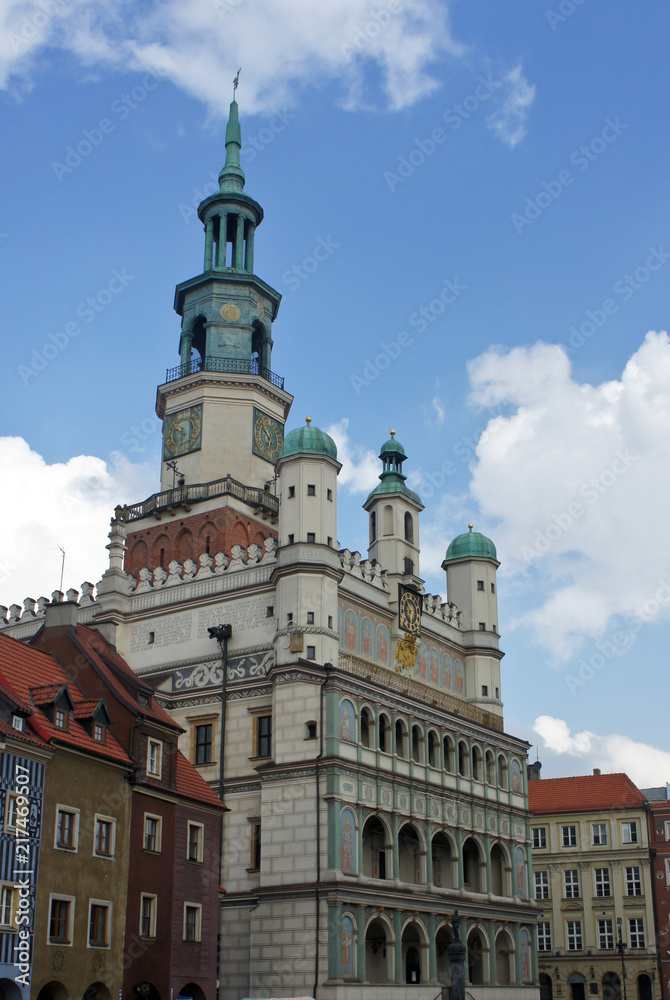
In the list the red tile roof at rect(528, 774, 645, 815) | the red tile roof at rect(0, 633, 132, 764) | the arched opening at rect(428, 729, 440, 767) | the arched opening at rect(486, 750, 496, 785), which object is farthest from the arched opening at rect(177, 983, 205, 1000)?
the red tile roof at rect(528, 774, 645, 815)

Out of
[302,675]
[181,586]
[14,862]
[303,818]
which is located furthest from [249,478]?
[14,862]

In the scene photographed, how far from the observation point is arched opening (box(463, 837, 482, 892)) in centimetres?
5800

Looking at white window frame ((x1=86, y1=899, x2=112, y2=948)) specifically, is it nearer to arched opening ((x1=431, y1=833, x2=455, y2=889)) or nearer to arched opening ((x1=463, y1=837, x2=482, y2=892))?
arched opening ((x1=431, y1=833, x2=455, y2=889))

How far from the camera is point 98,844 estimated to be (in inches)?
1464

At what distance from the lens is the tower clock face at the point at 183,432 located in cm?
6431

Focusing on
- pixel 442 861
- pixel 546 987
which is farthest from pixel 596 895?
pixel 442 861

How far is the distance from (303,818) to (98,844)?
13.4 meters

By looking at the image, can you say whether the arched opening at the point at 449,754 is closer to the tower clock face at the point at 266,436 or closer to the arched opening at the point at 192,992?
the tower clock face at the point at 266,436

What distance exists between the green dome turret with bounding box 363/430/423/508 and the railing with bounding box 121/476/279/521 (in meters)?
5.34

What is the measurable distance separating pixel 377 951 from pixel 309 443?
892 inches

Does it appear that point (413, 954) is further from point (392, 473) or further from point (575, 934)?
point (575, 934)

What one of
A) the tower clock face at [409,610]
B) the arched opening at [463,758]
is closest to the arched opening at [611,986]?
the arched opening at [463,758]

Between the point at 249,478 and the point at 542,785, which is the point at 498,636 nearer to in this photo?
the point at 249,478

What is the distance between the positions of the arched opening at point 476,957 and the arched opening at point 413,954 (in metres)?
4.19
